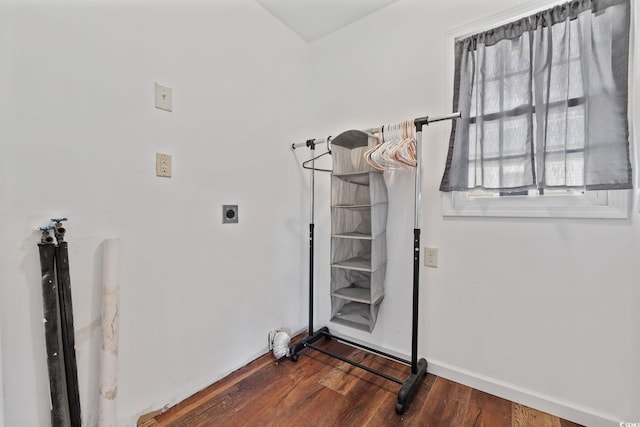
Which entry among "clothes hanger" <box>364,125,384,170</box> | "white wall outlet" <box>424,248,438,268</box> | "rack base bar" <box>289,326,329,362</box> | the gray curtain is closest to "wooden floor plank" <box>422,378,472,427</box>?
"white wall outlet" <box>424,248,438,268</box>

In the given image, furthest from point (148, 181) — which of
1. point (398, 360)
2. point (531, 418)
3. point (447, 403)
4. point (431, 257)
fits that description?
point (531, 418)

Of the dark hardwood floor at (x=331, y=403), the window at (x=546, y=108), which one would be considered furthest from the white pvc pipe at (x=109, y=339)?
the window at (x=546, y=108)

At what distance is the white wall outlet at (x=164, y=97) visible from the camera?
52.7 inches

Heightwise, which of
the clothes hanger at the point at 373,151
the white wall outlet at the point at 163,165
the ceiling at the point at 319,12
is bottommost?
the white wall outlet at the point at 163,165

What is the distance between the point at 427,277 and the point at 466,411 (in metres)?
0.69

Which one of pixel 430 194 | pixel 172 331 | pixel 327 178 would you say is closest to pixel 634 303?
pixel 430 194

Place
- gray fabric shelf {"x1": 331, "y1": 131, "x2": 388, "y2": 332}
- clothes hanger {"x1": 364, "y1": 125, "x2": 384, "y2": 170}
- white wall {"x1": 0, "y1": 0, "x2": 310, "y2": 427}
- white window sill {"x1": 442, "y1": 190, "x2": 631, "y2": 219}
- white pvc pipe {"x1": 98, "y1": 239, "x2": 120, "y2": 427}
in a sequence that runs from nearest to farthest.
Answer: white wall {"x1": 0, "y1": 0, "x2": 310, "y2": 427}
white pvc pipe {"x1": 98, "y1": 239, "x2": 120, "y2": 427}
white window sill {"x1": 442, "y1": 190, "x2": 631, "y2": 219}
clothes hanger {"x1": 364, "y1": 125, "x2": 384, "y2": 170}
gray fabric shelf {"x1": 331, "y1": 131, "x2": 388, "y2": 332}

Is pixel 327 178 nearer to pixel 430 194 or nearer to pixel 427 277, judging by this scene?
pixel 430 194

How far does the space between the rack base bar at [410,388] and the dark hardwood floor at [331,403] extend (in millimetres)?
30

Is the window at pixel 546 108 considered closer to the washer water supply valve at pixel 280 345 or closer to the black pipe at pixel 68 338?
the washer water supply valve at pixel 280 345

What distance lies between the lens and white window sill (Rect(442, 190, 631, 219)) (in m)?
1.23

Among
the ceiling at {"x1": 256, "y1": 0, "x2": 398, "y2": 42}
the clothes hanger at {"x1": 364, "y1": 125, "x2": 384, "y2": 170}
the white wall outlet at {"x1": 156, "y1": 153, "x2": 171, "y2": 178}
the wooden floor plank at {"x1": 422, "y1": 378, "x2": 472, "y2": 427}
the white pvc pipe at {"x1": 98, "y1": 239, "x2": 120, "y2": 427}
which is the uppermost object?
the ceiling at {"x1": 256, "y1": 0, "x2": 398, "y2": 42}

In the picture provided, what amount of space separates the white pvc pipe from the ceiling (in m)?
1.81

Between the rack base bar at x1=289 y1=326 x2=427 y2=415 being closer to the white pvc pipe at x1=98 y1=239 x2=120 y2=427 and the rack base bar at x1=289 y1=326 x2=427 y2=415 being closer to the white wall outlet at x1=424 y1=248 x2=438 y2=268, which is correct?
the white wall outlet at x1=424 y1=248 x2=438 y2=268
